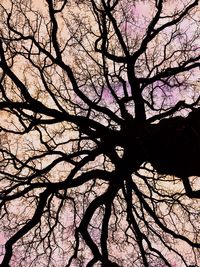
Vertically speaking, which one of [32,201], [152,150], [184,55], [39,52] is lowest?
[152,150]

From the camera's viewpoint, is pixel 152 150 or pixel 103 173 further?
pixel 103 173

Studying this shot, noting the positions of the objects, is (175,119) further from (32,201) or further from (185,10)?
(32,201)

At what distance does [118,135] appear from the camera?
5.34 m

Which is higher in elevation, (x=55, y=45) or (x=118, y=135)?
(x=55, y=45)

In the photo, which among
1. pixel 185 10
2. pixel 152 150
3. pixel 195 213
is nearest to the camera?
pixel 152 150

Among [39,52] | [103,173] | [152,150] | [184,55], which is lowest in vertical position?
[152,150]

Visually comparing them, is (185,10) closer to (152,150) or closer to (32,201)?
(152,150)

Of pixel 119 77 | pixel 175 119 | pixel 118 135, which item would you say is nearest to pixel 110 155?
pixel 118 135

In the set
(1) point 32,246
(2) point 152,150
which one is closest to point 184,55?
(2) point 152,150

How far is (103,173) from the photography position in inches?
228

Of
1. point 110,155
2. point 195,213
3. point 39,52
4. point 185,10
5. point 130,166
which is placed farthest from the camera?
point 195,213

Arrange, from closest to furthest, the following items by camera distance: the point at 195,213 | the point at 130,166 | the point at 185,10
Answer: the point at 130,166, the point at 185,10, the point at 195,213

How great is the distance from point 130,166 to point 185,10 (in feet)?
10.2

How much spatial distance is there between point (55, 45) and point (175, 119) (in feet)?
8.15
